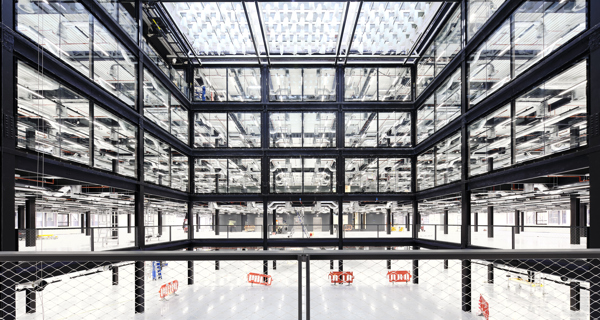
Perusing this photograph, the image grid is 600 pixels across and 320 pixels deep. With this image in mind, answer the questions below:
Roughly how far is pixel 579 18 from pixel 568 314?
31.7 ft

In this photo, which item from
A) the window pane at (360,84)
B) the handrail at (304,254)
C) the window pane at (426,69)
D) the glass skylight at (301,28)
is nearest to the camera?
the handrail at (304,254)

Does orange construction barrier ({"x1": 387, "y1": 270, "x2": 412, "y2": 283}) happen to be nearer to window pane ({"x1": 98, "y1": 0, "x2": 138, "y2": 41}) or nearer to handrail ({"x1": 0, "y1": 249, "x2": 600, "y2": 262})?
handrail ({"x1": 0, "y1": 249, "x2": 600, "y2": 262})

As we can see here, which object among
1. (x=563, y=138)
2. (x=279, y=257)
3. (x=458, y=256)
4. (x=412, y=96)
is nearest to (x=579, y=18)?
(x=563, y=138)

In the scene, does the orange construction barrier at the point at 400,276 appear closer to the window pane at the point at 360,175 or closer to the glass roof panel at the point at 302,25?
the window pane at the point at 360,175

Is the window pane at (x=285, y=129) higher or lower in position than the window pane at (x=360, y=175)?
higher

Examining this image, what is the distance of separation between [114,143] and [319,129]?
414 inches

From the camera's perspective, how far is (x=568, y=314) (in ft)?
35.2

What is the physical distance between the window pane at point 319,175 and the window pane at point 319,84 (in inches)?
144

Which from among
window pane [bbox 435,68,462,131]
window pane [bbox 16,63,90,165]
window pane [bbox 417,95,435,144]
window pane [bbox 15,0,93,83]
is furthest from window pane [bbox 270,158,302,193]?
window pane [bbox 15,0,93,83]

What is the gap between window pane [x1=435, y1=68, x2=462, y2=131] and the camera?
13109 mm

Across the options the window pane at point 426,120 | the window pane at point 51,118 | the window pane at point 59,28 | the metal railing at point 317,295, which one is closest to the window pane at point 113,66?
the window pane at point 59,28

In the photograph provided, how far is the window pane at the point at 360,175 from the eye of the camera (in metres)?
17.8

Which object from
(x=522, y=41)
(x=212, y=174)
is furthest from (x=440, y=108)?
(x=212, y=174)

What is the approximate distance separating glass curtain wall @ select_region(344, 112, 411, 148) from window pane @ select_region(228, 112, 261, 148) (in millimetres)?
5149
